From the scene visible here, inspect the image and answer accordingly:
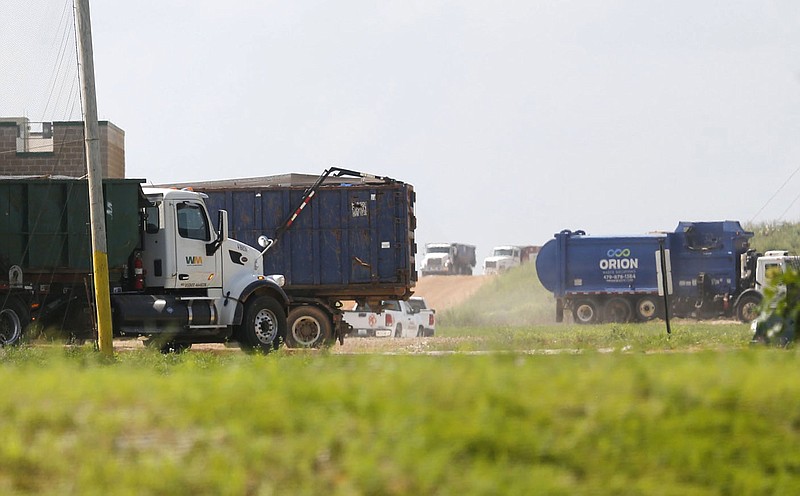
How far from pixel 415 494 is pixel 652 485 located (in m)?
1.33

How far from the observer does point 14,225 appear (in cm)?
2191

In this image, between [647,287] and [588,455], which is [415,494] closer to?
[588,455]

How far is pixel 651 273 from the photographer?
43.9m

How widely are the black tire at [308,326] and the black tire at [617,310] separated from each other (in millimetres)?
20094

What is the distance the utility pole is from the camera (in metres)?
19.6

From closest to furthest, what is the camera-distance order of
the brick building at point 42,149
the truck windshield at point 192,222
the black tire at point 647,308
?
1. the truck windshield at point 192,222
2. the brick building at point 42,149
3. the black tire at point 647,308

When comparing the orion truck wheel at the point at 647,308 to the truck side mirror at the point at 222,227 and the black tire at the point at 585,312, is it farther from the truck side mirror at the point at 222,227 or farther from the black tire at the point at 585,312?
the truck side mirror at the point at 222,227

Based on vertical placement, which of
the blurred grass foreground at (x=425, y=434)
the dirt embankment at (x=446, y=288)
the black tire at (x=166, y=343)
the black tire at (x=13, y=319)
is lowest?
the blurred grass foreground at (x=425, y=434)

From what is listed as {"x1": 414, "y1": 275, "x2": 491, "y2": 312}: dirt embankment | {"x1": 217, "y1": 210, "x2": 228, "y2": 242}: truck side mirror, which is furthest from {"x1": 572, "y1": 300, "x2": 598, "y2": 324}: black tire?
{"x1": 414, "y1": 275, "x2": 491, "y2": 312}: dirt embankment

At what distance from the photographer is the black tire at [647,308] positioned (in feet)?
145

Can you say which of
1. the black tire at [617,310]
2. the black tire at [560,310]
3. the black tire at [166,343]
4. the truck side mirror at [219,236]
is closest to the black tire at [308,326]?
the black tire at [166,343]

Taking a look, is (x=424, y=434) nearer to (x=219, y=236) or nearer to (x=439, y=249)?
(x=219, y=236)

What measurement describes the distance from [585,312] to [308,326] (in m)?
20.6

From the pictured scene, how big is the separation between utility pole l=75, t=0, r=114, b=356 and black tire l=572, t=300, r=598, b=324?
27445 mm
